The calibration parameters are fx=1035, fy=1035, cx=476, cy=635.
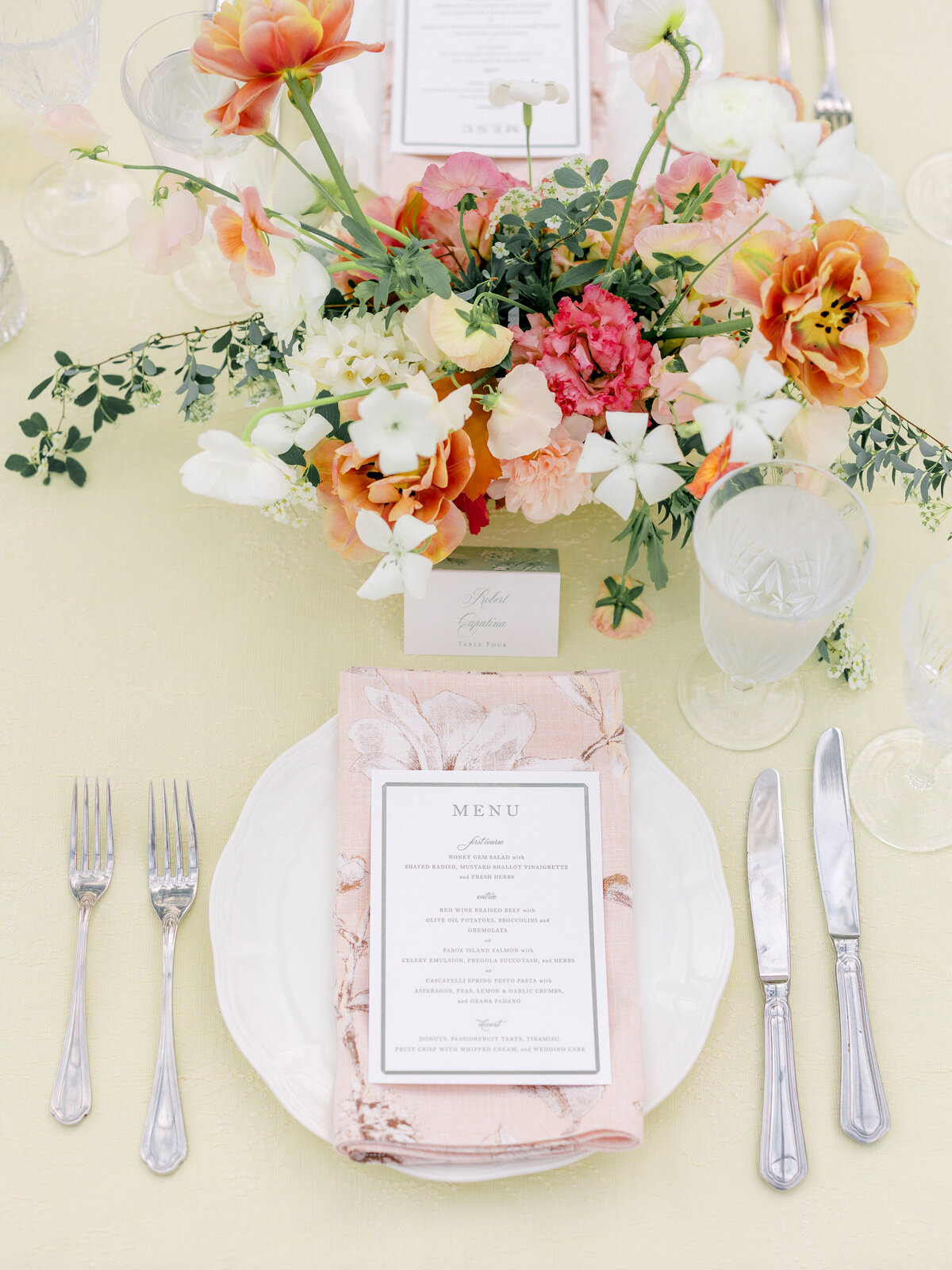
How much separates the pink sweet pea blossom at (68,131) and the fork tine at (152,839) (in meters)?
0.60

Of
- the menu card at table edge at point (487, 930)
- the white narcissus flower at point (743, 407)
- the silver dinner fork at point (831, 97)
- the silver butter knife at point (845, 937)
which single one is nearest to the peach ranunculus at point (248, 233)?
the white narcissus flower at point (743, 407)

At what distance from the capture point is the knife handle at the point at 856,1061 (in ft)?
2.95

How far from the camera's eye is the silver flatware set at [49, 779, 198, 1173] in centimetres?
90

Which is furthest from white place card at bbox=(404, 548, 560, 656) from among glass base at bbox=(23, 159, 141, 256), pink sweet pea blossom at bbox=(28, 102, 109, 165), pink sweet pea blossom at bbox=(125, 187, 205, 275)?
glass base at bbox=(23, 159, 141, 256)

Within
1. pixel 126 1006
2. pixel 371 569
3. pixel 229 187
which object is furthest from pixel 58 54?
pixel 126 1006

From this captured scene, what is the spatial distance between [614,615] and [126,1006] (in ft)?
2.03

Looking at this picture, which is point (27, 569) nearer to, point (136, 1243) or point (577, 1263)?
point (136, 1243)

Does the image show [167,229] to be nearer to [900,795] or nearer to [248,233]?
[248,233]

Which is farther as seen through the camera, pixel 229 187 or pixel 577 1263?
pixel 229 187

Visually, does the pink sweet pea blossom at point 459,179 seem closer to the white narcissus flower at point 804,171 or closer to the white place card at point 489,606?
the white narcissus flower at point 804,171

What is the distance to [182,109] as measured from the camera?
1196 mm

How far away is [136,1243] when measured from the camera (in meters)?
0.87

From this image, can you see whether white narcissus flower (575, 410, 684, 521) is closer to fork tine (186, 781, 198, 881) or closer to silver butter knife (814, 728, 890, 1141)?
silver butter knife (814, 728, 890, 1141)

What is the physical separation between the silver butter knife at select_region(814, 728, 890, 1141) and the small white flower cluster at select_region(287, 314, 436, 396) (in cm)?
57
